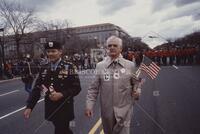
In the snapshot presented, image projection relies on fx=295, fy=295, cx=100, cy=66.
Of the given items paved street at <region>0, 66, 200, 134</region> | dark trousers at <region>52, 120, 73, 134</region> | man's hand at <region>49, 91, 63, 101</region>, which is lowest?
paved street at <region>0, 66, 200, 134</region>

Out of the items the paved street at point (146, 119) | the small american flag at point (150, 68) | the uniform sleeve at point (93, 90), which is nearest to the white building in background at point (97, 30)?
the paved street at point (146, 119)

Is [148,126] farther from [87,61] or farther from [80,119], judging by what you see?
[87,61]

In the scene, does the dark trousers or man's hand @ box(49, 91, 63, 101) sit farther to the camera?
the dark trousers

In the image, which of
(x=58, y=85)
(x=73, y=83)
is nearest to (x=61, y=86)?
(x=58, y=85)

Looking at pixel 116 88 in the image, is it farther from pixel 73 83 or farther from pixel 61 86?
pixel 61 86

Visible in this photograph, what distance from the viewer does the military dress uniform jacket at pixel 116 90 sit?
154 inches

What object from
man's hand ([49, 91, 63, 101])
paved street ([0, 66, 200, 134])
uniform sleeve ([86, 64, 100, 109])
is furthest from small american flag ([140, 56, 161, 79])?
man's hand ([49, 91, 63, 101])

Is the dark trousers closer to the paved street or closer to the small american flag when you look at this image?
the paved street

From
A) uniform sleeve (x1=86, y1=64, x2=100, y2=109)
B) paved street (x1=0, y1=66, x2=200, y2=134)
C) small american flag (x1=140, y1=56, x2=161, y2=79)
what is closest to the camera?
uniform sleeve (x1=86, y1=64, x2=100, y2=109)

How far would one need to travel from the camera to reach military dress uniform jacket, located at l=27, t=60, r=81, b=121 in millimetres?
Result: 4129

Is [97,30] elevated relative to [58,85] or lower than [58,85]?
elevated

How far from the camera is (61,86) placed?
414 centimetres

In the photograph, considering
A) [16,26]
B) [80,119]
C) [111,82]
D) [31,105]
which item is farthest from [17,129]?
[16,26]

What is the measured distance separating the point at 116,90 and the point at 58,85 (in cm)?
84
